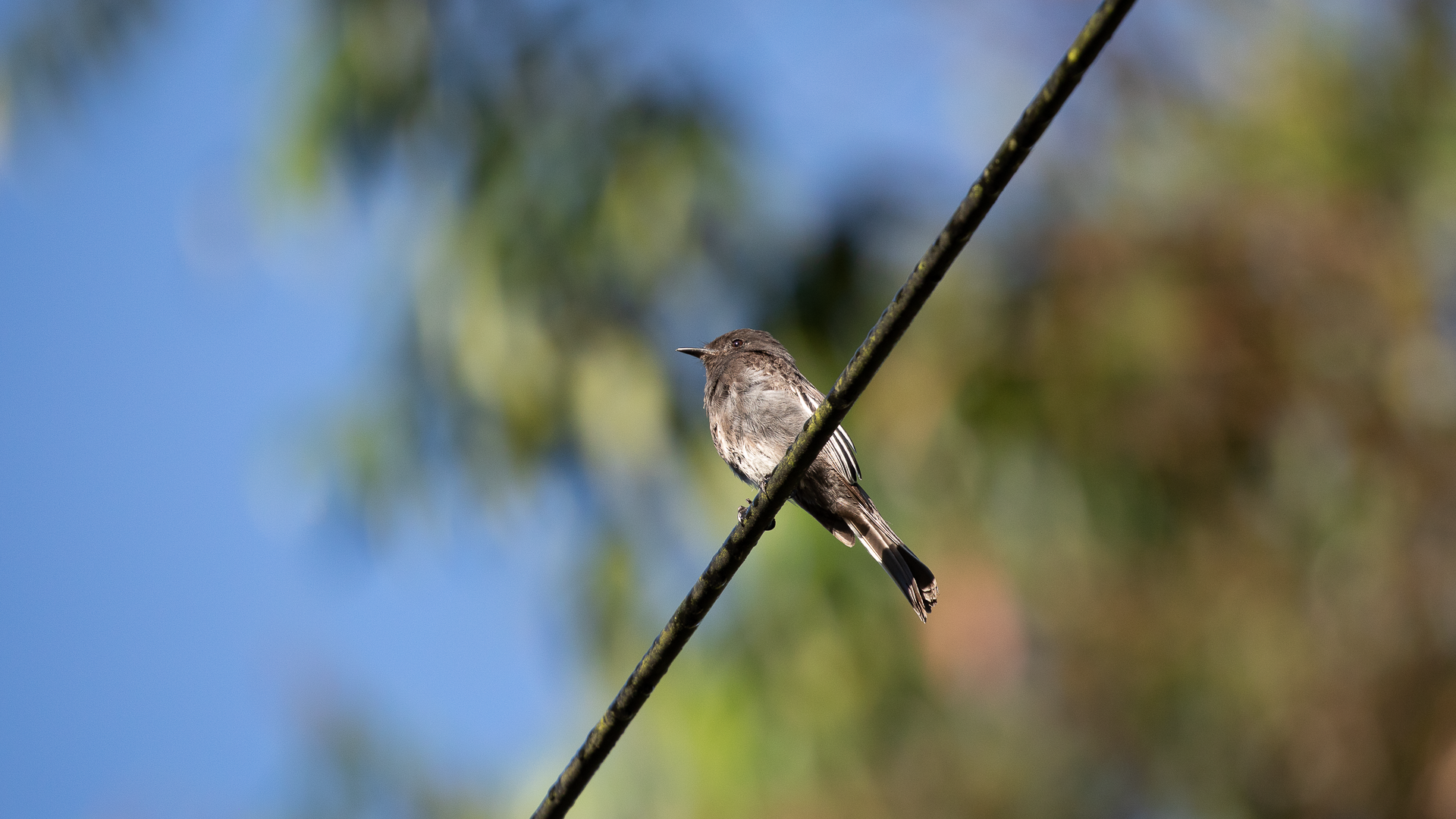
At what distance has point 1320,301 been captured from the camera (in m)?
8.12

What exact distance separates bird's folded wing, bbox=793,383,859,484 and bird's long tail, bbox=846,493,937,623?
0.46 feet

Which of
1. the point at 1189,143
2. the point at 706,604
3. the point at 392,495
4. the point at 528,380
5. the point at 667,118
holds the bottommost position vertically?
the point at 706,604

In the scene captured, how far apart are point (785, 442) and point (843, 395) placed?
2.63 metres

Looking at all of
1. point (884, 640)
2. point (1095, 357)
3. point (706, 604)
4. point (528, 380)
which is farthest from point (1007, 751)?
point (706, 604)

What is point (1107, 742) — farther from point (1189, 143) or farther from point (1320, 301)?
point (1189, 143)

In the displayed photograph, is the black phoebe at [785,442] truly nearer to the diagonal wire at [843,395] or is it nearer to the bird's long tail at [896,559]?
the bird's long tail at [896,559]

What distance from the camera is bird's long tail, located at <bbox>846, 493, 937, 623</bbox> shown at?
3.92 metres

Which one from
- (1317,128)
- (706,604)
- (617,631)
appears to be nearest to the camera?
(706,604)

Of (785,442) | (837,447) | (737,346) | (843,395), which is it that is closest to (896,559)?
(837,447)

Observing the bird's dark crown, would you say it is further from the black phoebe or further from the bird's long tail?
the bird's long tail

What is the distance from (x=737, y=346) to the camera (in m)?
5.65

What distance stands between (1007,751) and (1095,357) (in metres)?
2.64

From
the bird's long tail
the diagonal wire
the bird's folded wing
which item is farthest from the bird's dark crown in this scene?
the diagonal wire

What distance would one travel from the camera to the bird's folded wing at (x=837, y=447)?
460 cm
